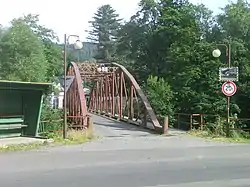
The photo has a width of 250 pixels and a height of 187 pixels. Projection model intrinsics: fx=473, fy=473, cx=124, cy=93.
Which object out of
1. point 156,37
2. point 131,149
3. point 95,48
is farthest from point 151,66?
point 95,48

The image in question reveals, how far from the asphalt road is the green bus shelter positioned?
13.7ft

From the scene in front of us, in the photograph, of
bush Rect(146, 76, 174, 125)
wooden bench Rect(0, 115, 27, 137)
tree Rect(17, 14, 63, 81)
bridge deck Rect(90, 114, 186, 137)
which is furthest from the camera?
tree Rect(17, 14, 63, 81)

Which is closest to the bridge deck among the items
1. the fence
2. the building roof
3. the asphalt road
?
the fence

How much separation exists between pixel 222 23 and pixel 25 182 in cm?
4397

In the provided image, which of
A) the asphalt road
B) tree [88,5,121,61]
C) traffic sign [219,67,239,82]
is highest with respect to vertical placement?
tree [88,5,121,61]

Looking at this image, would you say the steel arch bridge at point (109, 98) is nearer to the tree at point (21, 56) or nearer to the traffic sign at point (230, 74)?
the tree at point (21, 56)

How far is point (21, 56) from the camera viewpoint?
48625mm

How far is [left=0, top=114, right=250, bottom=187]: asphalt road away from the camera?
1016cm

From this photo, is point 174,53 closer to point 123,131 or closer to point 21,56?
point 123,131

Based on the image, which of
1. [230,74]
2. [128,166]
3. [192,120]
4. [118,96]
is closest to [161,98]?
[192,120]

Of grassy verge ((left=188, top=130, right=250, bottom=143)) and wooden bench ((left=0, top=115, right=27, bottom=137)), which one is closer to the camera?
wooden bench ((left=0, top=115, right=27, bottom=137))

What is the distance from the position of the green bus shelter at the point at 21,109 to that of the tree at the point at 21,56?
2470 centimetres

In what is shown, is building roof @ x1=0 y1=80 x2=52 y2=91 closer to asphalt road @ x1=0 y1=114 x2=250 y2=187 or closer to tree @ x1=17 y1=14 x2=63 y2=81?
asphalt road @ x1=0 y1=114 x2=250 y2=187

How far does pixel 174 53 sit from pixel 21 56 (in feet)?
58.3
